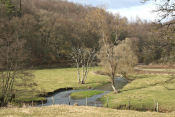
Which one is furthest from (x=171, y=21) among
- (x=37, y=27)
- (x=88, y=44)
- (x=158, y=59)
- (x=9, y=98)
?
(x=88, y=44)

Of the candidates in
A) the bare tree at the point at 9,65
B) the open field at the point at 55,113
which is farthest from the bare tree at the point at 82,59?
the open field at the point at 55,113

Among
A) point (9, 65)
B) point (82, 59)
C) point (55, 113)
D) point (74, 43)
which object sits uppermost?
point (74, 43)

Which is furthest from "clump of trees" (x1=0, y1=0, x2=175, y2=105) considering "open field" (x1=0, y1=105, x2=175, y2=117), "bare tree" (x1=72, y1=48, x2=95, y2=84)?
"open field" (x1=0, y1=105, x2=175, y2=117)

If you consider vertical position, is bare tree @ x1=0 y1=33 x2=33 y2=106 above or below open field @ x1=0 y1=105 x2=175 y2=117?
above

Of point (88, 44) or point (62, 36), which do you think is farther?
point (88, 44)

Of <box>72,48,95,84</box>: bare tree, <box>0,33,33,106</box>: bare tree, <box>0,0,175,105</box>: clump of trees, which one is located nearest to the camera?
<box>0,0,175,105</box>: clump of trees

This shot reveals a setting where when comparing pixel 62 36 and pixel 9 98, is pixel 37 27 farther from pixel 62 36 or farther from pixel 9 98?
pixel 9 98

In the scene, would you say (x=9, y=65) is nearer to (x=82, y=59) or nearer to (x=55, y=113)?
(x=55, y=113)

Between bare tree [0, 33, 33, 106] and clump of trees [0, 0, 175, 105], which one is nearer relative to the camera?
clump of trees [0, 0, 175, 105]

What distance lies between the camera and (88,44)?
11456 centimetres

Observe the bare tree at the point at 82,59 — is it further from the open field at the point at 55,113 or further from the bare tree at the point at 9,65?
the open field at the point at 55,113

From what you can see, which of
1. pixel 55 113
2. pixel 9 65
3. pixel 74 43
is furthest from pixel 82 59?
pixel 74 43

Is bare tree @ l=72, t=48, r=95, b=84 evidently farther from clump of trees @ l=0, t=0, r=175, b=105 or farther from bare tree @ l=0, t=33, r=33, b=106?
bare tree @ l=0, t=33, r=33, b=106

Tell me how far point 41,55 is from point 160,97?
75470 millimetres
